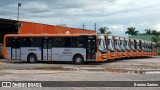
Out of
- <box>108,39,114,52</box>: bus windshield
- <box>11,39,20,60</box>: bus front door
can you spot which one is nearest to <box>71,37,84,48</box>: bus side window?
<box>108,39,114,52</box>: bus windshield

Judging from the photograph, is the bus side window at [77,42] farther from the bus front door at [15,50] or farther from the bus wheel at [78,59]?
the bus front door at [15,50]

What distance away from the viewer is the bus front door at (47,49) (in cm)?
3303

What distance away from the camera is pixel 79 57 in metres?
31.9

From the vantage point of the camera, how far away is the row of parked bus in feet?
103

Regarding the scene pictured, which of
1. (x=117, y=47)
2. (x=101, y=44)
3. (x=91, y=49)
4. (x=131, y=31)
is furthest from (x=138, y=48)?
(x=131, y=31)

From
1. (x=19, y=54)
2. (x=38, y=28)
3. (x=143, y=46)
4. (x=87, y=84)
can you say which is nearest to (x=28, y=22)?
(x=38, y=28)

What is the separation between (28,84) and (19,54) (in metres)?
20.5

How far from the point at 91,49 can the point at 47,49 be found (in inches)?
159

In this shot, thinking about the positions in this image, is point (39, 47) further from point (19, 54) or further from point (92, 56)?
point (92, 56)

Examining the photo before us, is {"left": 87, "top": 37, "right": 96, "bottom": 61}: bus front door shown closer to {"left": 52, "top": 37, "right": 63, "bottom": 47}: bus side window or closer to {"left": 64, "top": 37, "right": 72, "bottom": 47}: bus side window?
{"left": 64, "top": 37, "right": 72, "bottom": 47}: bus side window

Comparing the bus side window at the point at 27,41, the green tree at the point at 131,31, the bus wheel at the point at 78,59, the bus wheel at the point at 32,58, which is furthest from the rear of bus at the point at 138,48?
the green tree at the point at 131,31

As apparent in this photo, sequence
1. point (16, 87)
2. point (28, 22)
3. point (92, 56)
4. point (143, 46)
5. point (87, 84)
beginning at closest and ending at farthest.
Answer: point (16, 87)
point (87, 84)
point (92, 56)
point (28, 22)
point (143, 46)

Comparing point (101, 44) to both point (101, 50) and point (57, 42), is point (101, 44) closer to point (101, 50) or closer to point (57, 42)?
point (101, 50)

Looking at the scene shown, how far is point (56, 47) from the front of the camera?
107 ft
